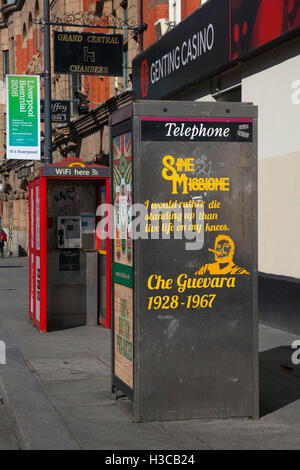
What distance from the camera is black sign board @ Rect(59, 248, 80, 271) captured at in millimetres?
12586

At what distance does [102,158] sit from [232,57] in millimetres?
12550

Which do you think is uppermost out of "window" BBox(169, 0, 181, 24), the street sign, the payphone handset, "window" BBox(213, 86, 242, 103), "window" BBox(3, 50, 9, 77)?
"window" BBox(3, 50, 9, 77)

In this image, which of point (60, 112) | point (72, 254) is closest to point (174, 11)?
point (60, 112)

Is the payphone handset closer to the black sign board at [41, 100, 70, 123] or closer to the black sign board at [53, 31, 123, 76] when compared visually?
the black sign board at [53, 31, 123, 76]

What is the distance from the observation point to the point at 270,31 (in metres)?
12.5

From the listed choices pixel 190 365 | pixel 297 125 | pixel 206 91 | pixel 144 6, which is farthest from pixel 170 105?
pixel 144 6

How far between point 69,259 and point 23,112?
1255 cm

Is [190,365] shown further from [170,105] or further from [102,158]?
[102,158]

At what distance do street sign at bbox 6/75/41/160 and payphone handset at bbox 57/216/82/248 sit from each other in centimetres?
1159

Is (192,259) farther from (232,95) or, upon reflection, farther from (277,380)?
(232,95)

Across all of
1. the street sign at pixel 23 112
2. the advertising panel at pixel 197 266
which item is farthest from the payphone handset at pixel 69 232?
the street sign at pixel 23 112

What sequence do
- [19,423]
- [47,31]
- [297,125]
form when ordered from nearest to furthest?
[19,423] → [297,125] → [47,31]

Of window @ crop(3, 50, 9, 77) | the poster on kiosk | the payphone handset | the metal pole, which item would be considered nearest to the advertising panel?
the poster on kiosk

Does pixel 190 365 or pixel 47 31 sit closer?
pixel 190 365
